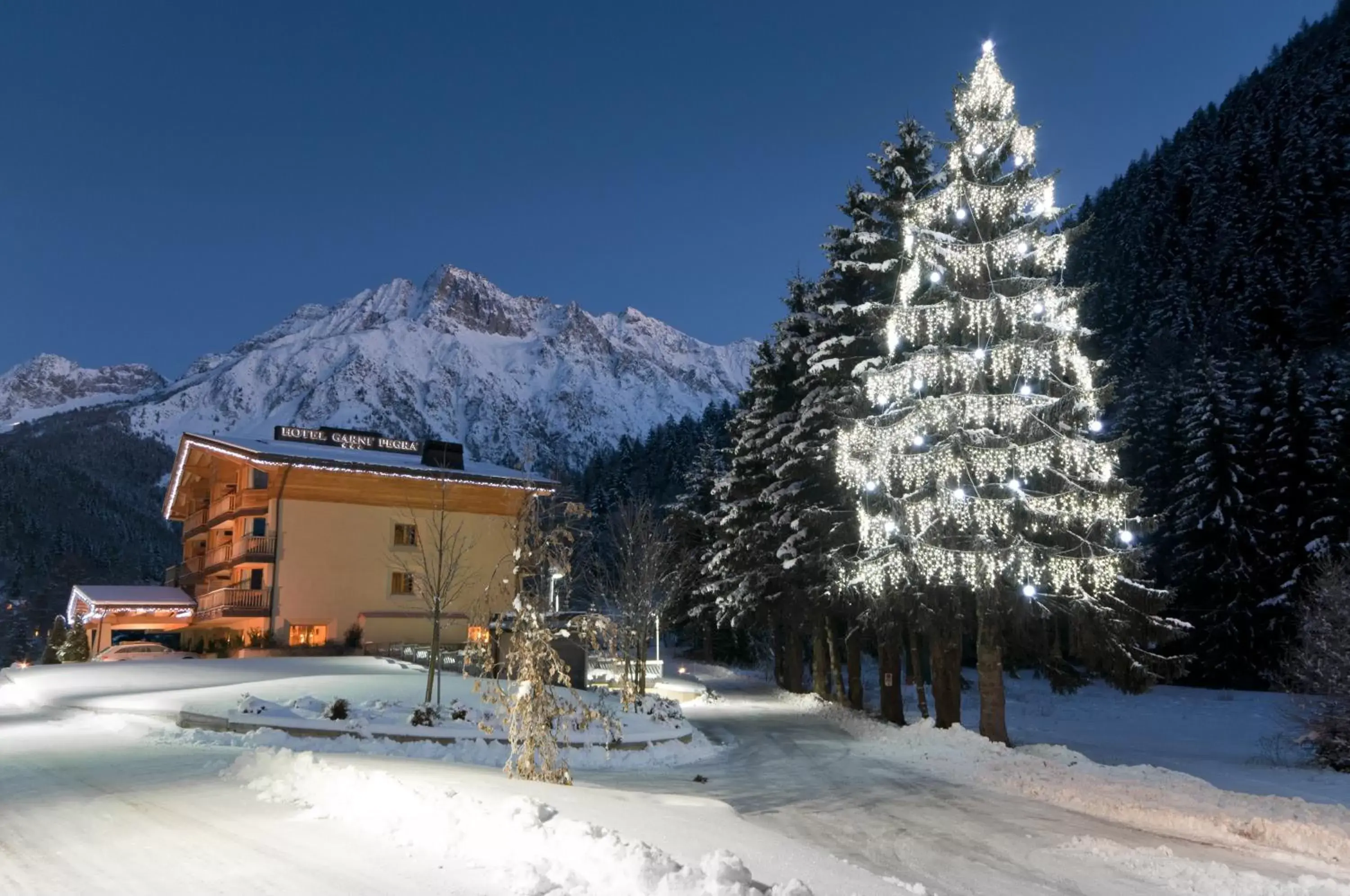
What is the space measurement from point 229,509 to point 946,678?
1319 inches

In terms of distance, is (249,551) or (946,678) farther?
(249,551)

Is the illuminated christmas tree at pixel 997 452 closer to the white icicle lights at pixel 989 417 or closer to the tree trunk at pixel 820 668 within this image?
the white icicle lights at pixel 989 417

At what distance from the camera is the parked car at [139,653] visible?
34469 millimetres

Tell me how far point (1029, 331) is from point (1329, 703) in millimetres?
10632

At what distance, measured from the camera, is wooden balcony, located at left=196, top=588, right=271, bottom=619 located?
36.3m

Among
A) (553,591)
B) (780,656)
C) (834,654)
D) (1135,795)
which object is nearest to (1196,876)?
(1135,795)

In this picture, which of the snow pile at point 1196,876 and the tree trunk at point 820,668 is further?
the tree trunk at point 820,668

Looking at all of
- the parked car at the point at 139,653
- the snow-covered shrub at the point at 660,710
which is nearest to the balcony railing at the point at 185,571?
the parked car at the point at 139,653

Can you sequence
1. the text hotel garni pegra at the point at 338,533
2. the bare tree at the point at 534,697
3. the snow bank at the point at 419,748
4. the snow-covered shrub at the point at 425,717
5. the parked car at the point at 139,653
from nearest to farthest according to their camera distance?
1. the bare tree at the point at 534,697
2. the snow bank at the point at 419,748
3. the snow-covered shrub at the point at 425,717
4. the parked car at the point at 139,653
5. the text hotel garni pegra at the point at 338,533

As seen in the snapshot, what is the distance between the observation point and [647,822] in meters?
8.55

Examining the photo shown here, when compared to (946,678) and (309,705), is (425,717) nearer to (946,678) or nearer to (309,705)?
(309,705)

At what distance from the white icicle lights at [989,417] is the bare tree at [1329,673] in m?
6.29

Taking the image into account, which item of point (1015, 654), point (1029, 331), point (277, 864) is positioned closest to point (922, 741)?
point (1015, 654)

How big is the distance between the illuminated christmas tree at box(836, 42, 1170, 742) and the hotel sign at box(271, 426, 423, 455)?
Result: 2899 centimetres
